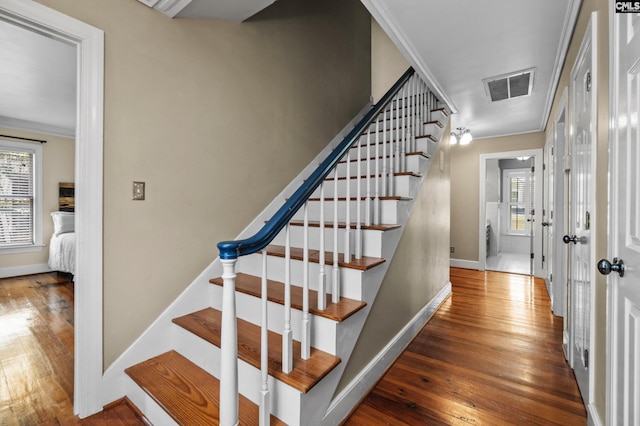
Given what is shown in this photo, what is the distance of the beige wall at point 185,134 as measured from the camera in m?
1.65

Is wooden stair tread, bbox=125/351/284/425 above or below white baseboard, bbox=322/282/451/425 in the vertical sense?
above

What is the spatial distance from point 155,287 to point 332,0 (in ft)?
11.7

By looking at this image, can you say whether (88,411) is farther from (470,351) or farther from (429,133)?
(429,133)

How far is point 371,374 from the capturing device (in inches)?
71.7

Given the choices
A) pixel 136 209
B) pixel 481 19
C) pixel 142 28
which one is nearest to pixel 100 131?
pixel 136 209

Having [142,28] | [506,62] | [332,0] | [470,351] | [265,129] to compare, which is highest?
[332,0]

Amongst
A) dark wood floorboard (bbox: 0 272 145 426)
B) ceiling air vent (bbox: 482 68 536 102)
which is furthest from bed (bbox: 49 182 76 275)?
ceiling air vent (bbox: 482 68 536 102)

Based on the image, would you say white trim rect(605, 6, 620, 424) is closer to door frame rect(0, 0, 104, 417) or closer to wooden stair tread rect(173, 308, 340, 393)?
wooden stair tread rect(173, 308, 340, 393)

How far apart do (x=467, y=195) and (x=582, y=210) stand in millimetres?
3893

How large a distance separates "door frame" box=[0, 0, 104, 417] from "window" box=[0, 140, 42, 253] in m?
4.66

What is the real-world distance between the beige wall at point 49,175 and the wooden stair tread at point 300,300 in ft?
15.6

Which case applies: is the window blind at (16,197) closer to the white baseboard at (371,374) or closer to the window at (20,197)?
the window at (20,197)

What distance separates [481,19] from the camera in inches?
78.8

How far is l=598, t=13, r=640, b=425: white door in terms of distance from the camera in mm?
924
